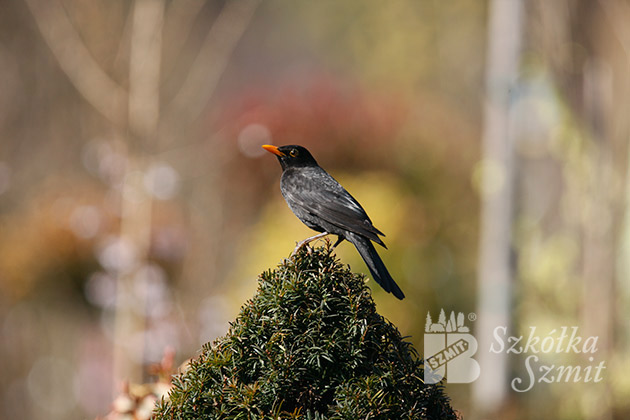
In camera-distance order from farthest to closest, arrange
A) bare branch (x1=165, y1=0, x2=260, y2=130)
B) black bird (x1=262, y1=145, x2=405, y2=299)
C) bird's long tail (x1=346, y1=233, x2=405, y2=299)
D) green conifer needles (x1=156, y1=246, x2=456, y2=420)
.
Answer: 1. bare branch (x1=165, y1=0, x2=260, y2=130)
2. black bird (x1=262, y1=145, x2=405, y2=299)
3. bird's long tail (x1=346, y1=233, x2=405, y2=299)
4. green conifer needles (x1=156, y1=246, x2=456, y2=420)

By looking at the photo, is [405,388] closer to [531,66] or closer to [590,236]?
[590,236]

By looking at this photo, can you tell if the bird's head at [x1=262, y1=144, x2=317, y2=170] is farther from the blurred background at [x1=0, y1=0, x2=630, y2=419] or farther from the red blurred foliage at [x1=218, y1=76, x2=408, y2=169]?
the red blurred foliage at [x1=218, y1=76, x2=408, y2=169]

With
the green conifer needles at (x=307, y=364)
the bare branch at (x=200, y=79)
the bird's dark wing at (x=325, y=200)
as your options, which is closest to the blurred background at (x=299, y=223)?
the bare branch at (x=200, y=79)

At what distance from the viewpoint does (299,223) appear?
5.76 m

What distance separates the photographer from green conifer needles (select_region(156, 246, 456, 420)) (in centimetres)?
153

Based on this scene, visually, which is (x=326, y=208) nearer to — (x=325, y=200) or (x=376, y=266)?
(x=325, y=200)

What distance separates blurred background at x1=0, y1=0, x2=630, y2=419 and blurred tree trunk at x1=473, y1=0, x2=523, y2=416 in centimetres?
2

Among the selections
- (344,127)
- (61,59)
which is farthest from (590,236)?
(61,59)

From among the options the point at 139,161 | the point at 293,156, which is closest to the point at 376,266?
the point at 293,156

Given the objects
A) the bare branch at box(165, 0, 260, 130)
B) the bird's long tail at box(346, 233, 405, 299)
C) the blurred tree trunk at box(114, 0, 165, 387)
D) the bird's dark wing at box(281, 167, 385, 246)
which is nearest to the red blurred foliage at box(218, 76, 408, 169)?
the bare branch at box(165, 0, 260, 130)

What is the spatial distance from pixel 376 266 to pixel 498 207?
14.6 ft

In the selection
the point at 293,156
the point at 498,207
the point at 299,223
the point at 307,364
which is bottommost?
the point at 307,364

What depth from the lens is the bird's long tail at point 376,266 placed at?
1.90m

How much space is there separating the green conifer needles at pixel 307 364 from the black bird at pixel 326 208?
22 cm
